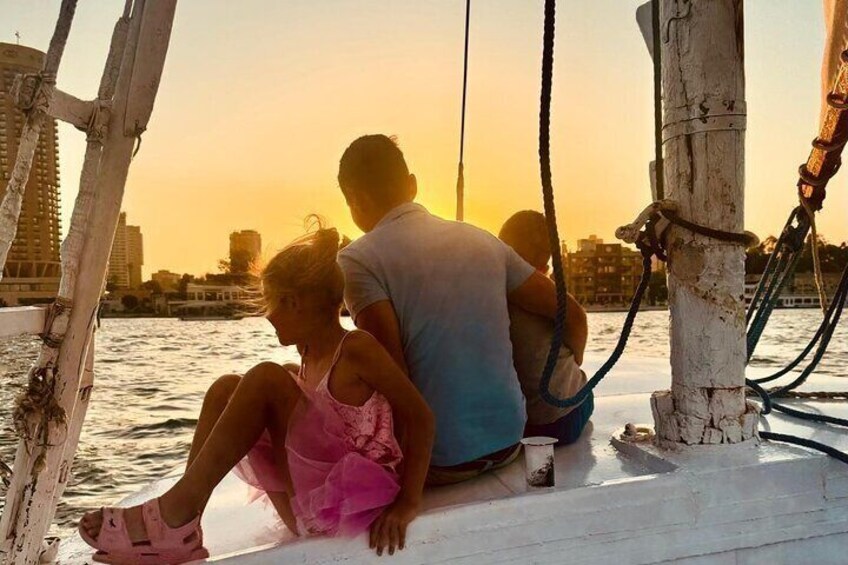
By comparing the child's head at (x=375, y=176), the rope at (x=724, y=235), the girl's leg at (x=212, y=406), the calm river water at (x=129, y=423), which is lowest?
the calm river water at (x=129, y=423)

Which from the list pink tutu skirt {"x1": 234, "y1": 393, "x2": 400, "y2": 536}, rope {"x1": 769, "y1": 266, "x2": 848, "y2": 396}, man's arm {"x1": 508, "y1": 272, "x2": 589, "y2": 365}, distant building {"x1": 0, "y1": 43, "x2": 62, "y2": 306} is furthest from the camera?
rope {"x1": 769, "y1": 266, "x2": 848, "y2": 396}

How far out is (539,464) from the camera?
5.71 feet

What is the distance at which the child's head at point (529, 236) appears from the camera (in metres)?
2.42

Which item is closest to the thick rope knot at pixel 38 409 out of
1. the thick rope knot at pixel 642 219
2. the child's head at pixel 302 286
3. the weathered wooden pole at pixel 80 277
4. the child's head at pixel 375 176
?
the weathered wooden pole at pixel 80 277

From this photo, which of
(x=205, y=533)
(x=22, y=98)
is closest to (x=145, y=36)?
(x=22, y=98)

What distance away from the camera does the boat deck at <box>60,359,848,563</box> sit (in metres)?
1.56

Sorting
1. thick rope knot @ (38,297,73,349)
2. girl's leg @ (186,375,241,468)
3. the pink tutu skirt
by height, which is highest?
thick rope knot @ (38,297,73,349)

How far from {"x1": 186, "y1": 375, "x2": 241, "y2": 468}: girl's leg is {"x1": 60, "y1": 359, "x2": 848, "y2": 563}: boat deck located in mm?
275

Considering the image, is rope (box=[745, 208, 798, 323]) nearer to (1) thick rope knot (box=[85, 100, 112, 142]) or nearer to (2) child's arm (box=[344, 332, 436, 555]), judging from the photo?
(2) child's arm (box=[344, 332, 436, 555])

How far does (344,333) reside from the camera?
6.06 feet

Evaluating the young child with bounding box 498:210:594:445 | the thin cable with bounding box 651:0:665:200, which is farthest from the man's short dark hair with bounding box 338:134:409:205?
the thin cable with bounding box 651:0:665:200

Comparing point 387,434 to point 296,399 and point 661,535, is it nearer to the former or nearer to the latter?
point 296,399

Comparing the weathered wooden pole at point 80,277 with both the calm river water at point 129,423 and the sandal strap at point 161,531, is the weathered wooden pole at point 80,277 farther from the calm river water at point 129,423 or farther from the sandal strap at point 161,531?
the sandal strap at point 161,531

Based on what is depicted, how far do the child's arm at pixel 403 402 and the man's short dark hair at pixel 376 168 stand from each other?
49 cm
